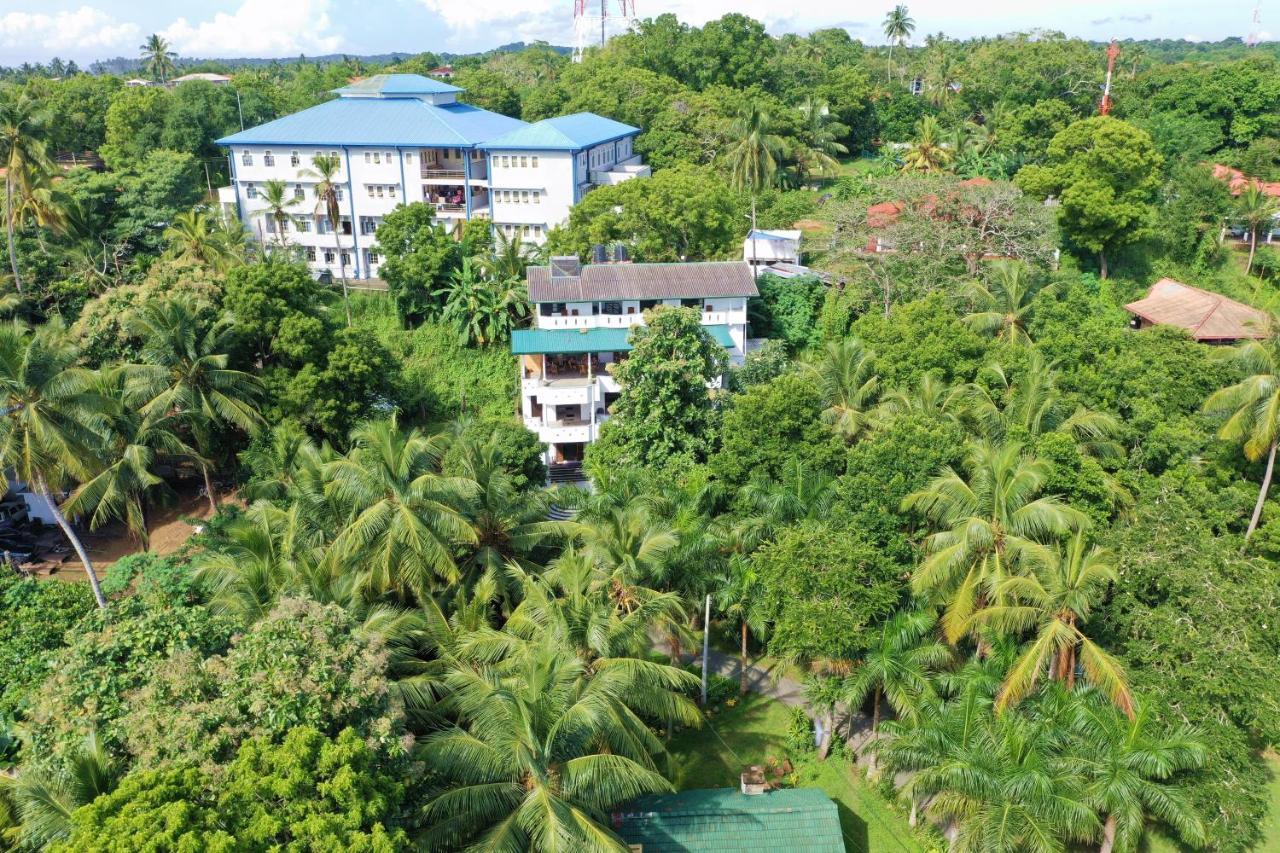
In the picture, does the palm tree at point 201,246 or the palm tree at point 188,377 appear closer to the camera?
the palm tree at point 188,377

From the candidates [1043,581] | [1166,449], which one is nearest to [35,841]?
[1043,581]

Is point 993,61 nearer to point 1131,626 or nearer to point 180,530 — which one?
point 1131,626

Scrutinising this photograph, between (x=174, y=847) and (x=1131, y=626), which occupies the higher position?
(x=174, y=847)

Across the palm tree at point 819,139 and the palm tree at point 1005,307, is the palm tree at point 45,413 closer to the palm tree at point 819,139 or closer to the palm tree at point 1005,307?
the palm tree at point 1005,307

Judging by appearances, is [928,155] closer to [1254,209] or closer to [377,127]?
[1254,209]

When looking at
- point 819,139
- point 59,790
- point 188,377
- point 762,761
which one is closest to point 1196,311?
point 762,761

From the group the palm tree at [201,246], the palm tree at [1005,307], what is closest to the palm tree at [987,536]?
the palm tree at [1005,307]

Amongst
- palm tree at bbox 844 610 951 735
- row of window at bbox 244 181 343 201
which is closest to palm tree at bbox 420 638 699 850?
palm tree at bbox 844 610 951 735
